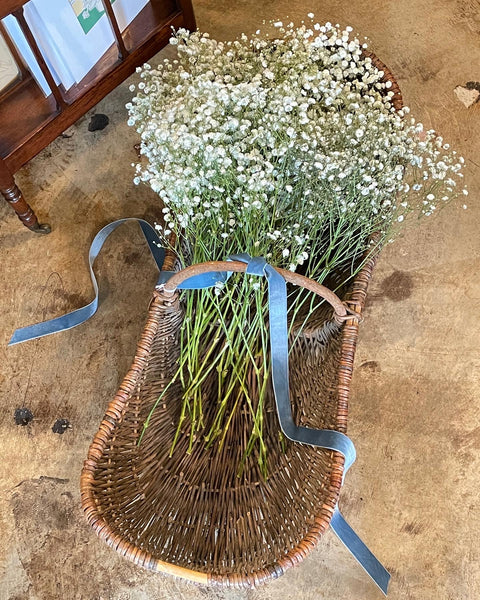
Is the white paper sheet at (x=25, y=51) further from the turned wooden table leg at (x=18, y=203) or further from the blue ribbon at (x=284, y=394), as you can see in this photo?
the blue ribbon at (x=284, y=394)

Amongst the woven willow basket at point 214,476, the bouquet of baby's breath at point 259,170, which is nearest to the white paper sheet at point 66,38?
the bouquet of baby's breath at point 259,170

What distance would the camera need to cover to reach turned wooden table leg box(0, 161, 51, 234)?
1.37m

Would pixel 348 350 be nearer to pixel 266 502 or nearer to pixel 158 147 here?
pixel 266 502

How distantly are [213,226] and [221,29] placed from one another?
0.94 metres

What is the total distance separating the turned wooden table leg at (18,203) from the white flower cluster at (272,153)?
1.29 ft

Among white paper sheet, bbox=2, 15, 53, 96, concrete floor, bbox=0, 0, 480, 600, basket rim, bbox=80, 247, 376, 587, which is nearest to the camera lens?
basket rim, bbox=80, 247, 376, 587

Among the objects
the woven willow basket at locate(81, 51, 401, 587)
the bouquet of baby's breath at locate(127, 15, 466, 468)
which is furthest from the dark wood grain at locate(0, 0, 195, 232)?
the woven willow basket at locate(81, 51, 401, 587)

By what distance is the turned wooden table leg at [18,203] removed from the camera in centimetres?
137

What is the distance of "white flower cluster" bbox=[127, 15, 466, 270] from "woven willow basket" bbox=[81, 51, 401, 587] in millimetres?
165

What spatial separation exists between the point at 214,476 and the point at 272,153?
2.27 feet

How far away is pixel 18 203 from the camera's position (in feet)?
4.82

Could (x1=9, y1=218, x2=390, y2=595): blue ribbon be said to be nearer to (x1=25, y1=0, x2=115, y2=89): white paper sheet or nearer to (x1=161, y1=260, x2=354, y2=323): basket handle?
(x1=161, y1=260, x2=354, y2=323): basket handle

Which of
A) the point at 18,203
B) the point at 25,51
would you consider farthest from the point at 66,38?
the point at 18,203

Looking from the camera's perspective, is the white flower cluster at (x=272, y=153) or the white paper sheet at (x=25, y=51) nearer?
the white flower cluster at (x=272, y=153)
